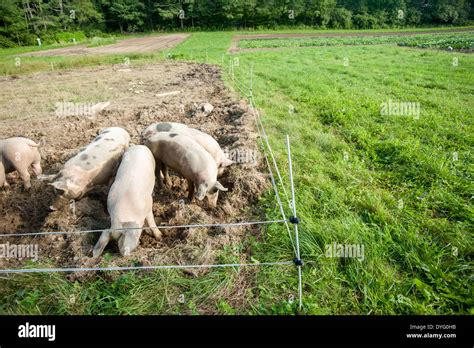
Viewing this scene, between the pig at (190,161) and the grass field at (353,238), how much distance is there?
859mm

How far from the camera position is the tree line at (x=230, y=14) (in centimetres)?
4322

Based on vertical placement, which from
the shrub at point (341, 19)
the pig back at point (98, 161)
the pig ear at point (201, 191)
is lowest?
the pig ear at point (201, 191)

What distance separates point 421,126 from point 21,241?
8282 mm

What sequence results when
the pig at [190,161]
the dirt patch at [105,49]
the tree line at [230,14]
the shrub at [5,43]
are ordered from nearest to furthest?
the pig at [190,161], the dirt patch at [105,49], the shrub at [5,43], the tree line at [230,14]

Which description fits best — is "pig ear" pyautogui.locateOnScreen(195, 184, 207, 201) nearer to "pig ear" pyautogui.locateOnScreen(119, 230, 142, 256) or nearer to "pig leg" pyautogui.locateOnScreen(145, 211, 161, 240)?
"pig leg" pyautogui.locateOnScreen(145, 211, 161, 240)

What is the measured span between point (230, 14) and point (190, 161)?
177 ft

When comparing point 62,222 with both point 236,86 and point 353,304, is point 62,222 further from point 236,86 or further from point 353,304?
point 236,86

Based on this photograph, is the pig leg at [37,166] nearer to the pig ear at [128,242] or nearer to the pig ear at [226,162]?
the pig ear at [128,242]

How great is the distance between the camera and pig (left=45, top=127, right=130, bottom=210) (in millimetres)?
4039
